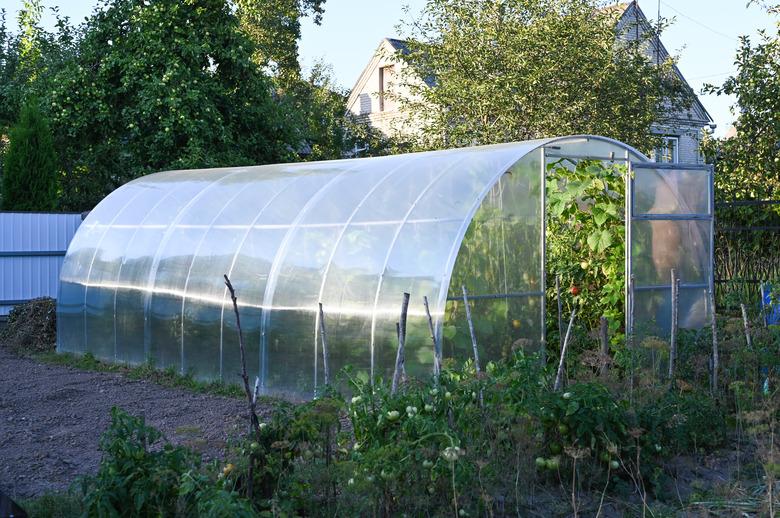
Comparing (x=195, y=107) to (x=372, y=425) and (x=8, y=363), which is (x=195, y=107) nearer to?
(x=8, y=363)

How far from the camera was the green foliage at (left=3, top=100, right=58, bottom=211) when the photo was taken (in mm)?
16266

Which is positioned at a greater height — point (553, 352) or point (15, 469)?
point (553, 352)

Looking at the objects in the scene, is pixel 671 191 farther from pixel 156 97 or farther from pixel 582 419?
pixel 156 97

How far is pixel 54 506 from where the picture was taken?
5391 millimetres

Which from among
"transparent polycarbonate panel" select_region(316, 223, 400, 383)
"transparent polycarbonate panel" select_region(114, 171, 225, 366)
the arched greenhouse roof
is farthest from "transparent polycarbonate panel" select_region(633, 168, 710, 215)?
"transparent polycarbonate panel" select_region(114, 171, 225, 366)

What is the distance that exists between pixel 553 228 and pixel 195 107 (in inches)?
363

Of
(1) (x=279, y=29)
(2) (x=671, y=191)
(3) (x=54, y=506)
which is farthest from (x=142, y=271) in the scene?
(1) (x=279, y=29)

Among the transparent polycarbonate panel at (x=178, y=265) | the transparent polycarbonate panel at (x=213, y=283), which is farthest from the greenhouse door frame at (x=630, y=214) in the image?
the transparent polycarbonate panel at (x=178, y=265)

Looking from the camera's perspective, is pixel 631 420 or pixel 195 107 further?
pixel 195 107

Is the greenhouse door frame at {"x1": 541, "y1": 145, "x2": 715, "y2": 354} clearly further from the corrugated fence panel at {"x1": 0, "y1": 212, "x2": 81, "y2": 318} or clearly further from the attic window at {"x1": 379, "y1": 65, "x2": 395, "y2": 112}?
the attic window at {"x1": 379, "y1": 65, "x2": 395, "y2": 112}

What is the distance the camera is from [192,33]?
17594mm

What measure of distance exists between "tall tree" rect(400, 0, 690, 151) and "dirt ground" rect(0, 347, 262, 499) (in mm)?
8251

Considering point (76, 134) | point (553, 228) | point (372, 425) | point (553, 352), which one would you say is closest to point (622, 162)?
point (553, 228)

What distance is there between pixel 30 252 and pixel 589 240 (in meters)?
9.59
